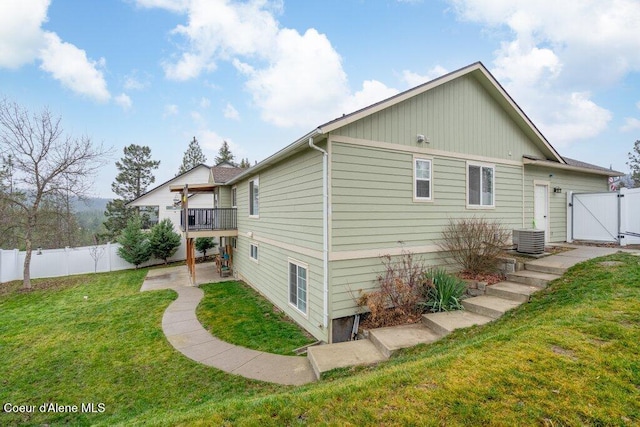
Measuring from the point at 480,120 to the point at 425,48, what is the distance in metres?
4.67

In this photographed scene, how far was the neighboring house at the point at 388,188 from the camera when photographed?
6047mm

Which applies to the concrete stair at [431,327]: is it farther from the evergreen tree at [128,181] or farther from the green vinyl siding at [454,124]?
the evergreen tree at [128,181]

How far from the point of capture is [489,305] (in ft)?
19.1

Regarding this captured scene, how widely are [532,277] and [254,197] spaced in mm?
8987

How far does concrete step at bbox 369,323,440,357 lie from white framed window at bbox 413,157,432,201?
3.11m

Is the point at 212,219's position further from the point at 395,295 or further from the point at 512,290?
the point at 512,290

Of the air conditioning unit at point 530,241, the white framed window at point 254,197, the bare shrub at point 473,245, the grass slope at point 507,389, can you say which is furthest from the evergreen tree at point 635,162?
the white framed window at point 254,197

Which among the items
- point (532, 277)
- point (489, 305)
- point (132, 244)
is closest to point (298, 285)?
point (489, 305)

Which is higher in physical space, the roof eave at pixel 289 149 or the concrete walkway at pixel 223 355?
the roof eave at pixel 289 149

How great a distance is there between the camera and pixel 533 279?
641 centimetres

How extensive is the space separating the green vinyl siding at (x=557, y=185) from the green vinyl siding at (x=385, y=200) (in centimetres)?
314

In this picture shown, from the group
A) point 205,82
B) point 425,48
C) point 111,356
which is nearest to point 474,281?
point 111,356

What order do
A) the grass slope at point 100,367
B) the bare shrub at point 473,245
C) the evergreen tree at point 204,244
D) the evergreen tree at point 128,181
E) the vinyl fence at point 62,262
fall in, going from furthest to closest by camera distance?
the evergreen tree at point 128,181, the evergreen tree at point 204,244, the vinyl fence at point 62,262, the bare shrub at point 473,245, the grass slope at point 100,367

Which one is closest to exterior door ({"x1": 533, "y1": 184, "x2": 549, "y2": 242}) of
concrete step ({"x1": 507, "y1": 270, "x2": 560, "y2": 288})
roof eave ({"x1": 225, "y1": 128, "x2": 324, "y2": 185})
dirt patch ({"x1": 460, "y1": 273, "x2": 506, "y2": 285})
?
concrete step ({"x1": 507, "y1": 270, "x2": 560, "y2": 288})
